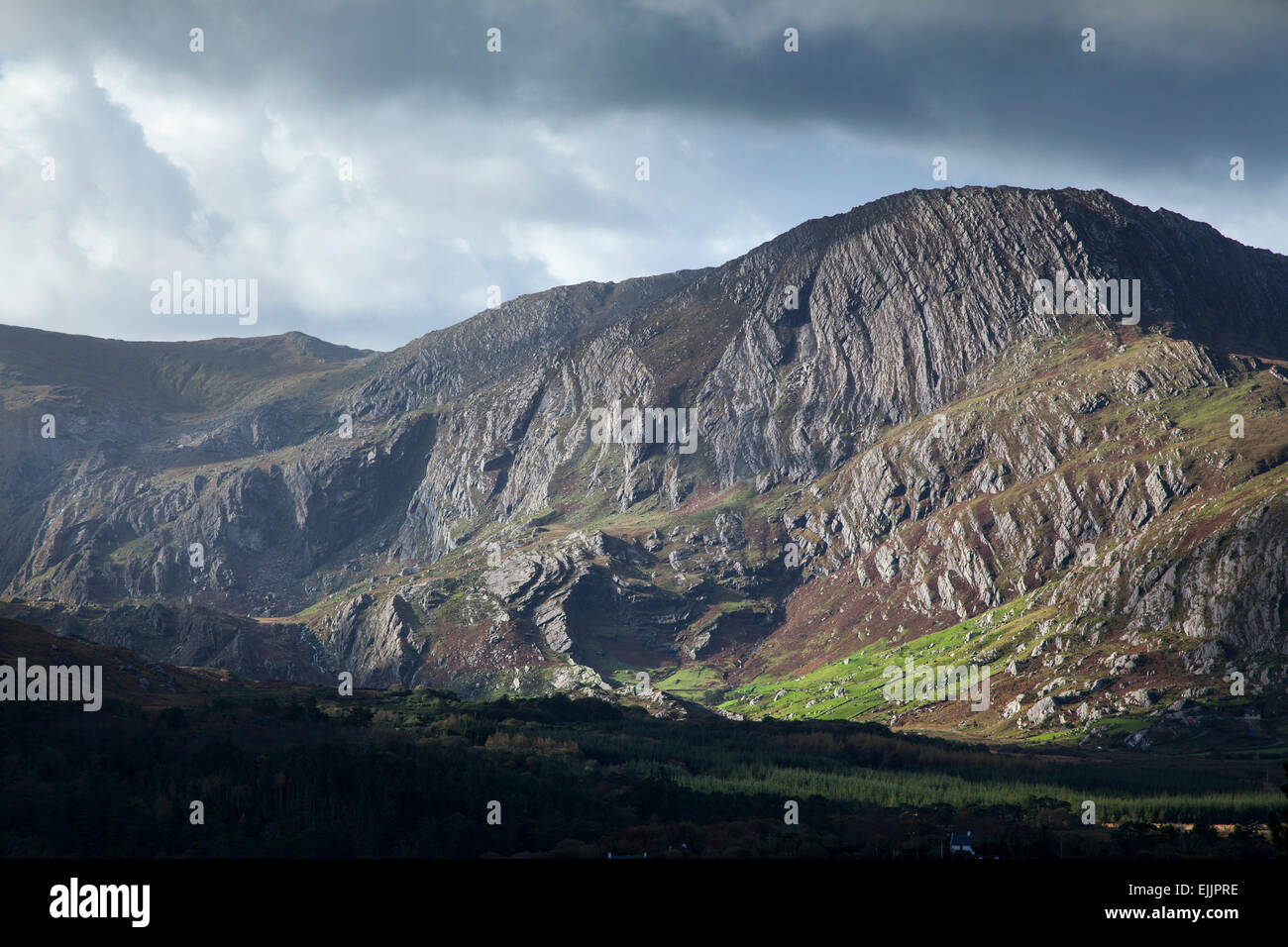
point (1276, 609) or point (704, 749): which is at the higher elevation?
point (1276, 609)

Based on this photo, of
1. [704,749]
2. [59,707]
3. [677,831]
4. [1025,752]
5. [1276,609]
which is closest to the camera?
[677,831]
